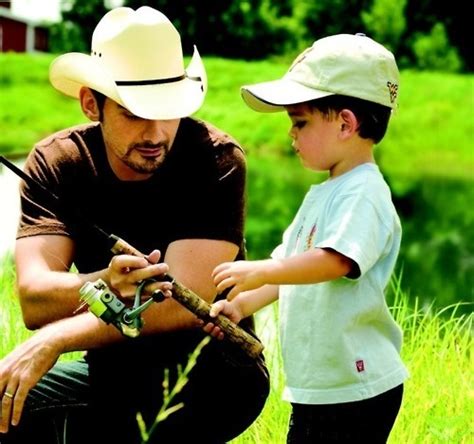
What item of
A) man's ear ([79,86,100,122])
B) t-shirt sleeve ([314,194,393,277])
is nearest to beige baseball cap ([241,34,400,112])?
t-shirt sleeve ([314,194,393,277])

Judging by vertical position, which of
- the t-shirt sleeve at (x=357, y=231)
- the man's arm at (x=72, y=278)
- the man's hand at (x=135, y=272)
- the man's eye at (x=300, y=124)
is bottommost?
the man's arm at (x=72, y=278)

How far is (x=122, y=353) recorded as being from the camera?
9.27 feet

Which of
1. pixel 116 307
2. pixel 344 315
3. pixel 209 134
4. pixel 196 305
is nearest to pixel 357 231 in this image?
pixel 344 315

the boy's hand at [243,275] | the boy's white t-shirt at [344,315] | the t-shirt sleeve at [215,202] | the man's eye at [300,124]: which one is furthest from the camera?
the t-shirt sleeve at [215,202]

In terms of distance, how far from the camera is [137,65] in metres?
2.80

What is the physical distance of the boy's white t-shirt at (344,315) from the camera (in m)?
2.29

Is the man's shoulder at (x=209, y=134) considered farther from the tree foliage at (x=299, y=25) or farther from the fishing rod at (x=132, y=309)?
the tree foliage at (x=299, y=25)

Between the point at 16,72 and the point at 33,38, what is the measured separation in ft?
38.0

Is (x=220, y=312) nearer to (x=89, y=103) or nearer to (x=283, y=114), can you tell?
(x=89, y=103)

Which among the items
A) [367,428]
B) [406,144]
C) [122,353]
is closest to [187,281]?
[122,353]

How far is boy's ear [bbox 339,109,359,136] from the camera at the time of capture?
2361 mm

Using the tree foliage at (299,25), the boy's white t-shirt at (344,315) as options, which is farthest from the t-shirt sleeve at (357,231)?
the tree foliage at (299,25)

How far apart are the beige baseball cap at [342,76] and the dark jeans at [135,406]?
2.34ft

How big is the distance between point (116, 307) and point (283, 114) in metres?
19.0
